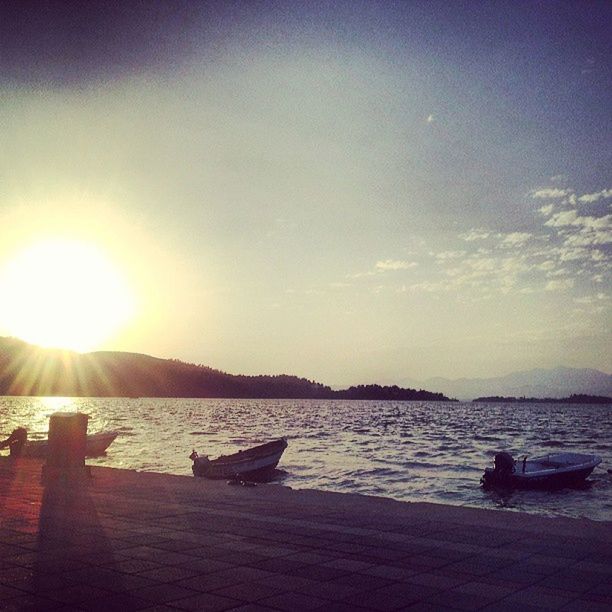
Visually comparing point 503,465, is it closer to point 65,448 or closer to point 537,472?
point 537,472

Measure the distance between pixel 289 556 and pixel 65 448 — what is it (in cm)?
975

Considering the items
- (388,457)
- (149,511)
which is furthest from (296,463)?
(149,511)

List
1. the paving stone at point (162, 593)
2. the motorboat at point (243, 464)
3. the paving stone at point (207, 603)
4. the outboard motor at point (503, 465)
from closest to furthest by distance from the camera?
the paving stone at point (207, 603), the paving stone at point (162, 593), the motorboat at point (243, 464), the outboard motor at point (503, 465)

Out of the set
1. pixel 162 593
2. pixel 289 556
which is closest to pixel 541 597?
pixel 289 556

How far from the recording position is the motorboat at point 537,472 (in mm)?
31109

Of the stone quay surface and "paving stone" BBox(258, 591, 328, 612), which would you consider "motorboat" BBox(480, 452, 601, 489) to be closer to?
the stone quay surface

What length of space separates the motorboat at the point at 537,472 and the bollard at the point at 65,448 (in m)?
22.2

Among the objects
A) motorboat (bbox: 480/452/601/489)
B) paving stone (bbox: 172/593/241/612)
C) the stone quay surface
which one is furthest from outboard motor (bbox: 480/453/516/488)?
paving stone (bbox: 172/593/241/612)

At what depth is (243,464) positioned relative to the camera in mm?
32094

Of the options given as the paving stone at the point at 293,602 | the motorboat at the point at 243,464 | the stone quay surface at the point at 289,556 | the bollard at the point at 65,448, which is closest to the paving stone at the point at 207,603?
the stone quay surface at the point at 289,556

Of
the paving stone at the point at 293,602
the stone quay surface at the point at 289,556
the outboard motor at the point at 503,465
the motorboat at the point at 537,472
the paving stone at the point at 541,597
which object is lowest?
the motorboat at the point at 537,472

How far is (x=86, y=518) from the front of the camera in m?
9.69

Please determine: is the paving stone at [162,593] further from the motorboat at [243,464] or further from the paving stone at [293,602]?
Result: the motorboat at [243,464]

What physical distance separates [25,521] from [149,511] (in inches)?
77.4
